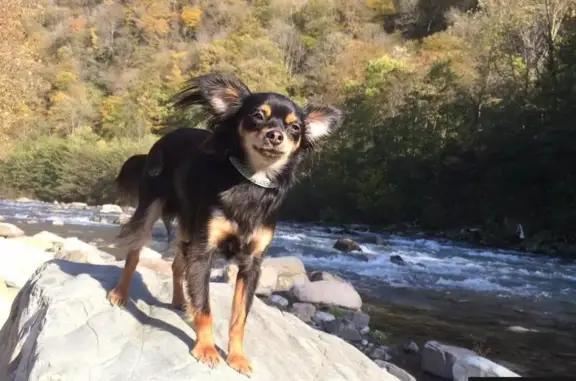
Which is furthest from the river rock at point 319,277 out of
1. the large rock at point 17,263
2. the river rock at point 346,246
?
the river rock at point 346,246

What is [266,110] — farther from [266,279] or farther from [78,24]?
[78,24]

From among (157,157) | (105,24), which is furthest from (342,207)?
(105,24)

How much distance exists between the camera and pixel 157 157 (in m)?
4.62

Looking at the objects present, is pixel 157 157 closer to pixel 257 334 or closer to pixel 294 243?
pixel 257 334

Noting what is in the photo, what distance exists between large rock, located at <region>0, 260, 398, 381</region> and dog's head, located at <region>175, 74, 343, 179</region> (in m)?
1.27

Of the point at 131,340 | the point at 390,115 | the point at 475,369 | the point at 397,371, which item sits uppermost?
the point at 390,115

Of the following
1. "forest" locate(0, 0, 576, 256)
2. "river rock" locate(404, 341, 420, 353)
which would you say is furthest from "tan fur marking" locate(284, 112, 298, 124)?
"river rock" locate(404, 341, 420, 353)

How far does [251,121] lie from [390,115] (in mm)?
32278

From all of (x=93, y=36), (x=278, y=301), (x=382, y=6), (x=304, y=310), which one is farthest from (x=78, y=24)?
(x=304, y=310)

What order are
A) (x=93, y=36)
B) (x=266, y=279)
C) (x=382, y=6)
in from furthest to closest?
(x=93, y=36) < (x=382, y=6) < (x=266, y=279)

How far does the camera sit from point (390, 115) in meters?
35.1

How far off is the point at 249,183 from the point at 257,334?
1.34m

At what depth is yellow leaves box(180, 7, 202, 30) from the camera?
7975cm

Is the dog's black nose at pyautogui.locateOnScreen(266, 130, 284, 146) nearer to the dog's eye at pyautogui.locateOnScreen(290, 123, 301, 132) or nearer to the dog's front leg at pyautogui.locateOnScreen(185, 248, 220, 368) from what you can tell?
the dog's eye at pyautogui.locateOnScreen(290, 123, 301, 132)
